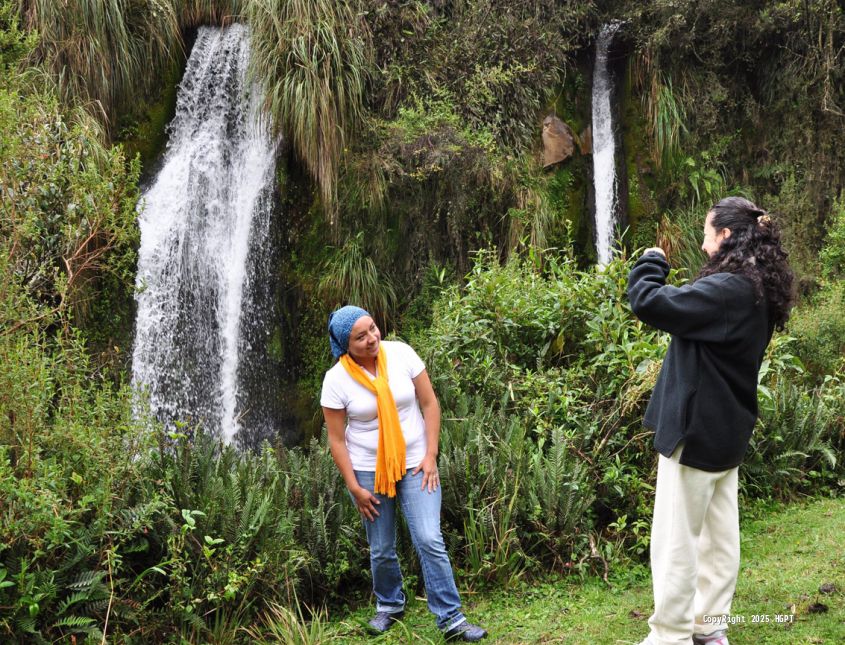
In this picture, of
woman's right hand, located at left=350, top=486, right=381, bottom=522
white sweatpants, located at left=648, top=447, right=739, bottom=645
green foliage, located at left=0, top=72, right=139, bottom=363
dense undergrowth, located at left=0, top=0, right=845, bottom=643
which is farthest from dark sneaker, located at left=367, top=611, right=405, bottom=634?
green foliage, located at left=0, top=72, right=139, bottom=363

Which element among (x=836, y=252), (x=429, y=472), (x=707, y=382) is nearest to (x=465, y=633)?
(x=429, y=472)

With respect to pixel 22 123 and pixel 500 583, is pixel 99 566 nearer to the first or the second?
pixel 500 583

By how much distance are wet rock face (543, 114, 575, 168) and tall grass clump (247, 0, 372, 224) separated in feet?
9.07

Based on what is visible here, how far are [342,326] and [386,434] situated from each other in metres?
0.59

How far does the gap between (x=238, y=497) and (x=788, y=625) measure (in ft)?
9.93

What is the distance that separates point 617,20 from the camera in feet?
36.9

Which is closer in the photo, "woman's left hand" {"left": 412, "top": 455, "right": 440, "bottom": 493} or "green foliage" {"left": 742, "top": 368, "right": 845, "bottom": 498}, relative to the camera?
"woman's left hand" {"left": 412, "top": 455, "right": 440, "bottom": 493}

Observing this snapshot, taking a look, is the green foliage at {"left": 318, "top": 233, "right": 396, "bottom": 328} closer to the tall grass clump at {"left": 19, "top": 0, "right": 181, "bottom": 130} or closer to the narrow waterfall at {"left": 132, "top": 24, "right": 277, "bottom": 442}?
the narrow waterfall at {"left": 132, "top": 24, "right": 277, "bottom": 442}

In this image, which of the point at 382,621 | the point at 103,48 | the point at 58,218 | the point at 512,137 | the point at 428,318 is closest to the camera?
the point at 382,621

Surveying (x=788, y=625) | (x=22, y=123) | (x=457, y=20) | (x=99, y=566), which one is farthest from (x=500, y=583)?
(x=457, y=20)

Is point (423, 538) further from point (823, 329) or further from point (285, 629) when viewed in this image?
point (823, 329)

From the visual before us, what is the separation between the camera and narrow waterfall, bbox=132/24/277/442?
8898 millimetres

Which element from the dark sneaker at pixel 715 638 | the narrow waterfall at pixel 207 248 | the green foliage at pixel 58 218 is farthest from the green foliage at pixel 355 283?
the dark sneaker at pixel 715 638

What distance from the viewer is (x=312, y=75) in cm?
918
